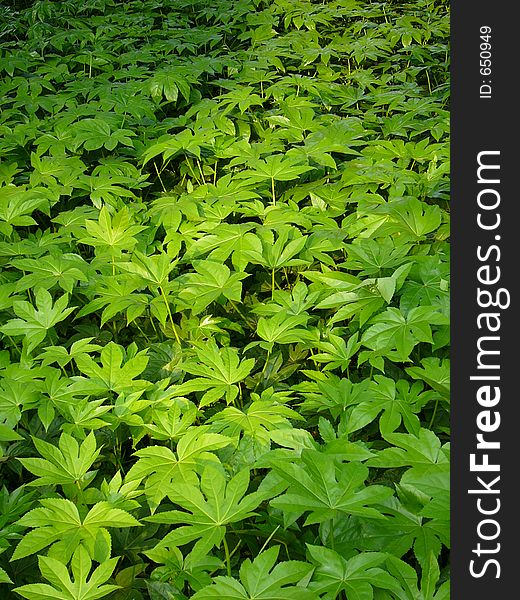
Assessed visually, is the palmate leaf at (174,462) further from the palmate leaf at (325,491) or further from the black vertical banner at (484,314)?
the black vertical banner at (484,314)

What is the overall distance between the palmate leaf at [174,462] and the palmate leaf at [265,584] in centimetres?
28

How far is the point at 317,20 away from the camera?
4.39 metres

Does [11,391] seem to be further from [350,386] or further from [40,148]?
[40,148]

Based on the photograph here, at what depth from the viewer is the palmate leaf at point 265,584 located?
1.17 m

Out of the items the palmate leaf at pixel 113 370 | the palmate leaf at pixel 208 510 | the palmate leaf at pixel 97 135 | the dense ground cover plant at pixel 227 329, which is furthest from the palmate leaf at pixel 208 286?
the palmate leaf at pixel 97 135

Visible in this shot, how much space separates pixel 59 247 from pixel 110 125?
92 cm

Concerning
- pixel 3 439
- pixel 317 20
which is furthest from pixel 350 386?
pixel 317 20

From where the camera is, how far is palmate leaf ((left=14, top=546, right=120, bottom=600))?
126 centimetres

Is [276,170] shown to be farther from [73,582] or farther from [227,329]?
[73,582]

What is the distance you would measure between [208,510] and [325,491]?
0.24m

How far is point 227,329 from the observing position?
223 centimetres

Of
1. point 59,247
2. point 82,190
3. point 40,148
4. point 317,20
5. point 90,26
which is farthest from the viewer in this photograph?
point 90,26

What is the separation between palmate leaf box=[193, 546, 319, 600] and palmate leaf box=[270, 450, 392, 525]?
92 millimetres

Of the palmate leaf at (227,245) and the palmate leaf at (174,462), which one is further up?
the palmate leaf at (227,245)
